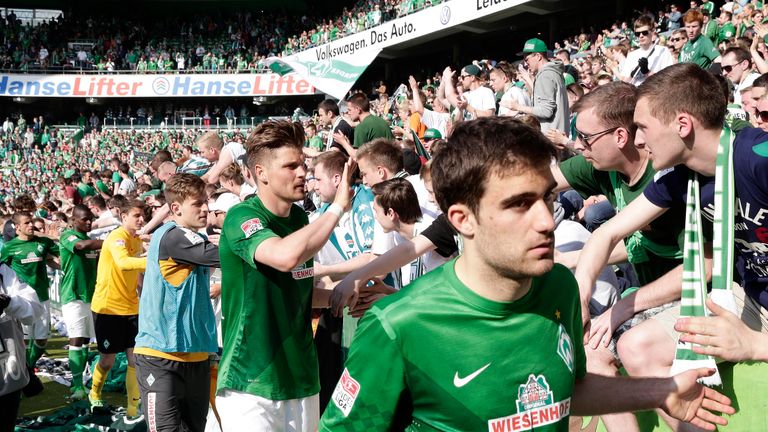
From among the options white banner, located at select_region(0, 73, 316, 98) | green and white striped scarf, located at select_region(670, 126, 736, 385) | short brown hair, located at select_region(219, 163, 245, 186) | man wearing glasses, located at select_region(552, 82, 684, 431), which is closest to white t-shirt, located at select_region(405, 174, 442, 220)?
man wearing glasses, located at select_region(552, 82, 684, 431)

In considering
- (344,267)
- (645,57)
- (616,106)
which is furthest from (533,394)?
(645,57)

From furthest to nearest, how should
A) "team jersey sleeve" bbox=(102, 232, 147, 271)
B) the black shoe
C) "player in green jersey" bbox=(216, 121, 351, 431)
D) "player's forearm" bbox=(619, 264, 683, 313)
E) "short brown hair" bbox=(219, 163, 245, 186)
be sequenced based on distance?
"short brown hair" bbox=(219, 163, 245, 186), the black shoe, "team jersey sleeve" bbox=(102, 232, 147, 271), "player in green jersey" bbox=(216, 121, 351, 431), "player's forearm" bbox=(619, 264, 683, 313)

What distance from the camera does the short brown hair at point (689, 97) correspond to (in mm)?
2650

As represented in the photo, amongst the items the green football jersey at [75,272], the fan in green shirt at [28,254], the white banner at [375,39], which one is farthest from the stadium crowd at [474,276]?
the white banner at [375,39]

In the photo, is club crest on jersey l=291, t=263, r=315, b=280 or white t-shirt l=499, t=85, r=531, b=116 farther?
white t-shirt l=499, t=85, r=531, b=116

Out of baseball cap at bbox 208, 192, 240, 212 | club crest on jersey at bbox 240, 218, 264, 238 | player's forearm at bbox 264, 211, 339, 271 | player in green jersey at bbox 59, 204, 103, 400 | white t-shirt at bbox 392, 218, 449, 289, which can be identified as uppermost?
club crest on jersey at bbox 240, 218, 264, 238

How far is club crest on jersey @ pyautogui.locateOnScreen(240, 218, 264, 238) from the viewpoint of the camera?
11.1 feet

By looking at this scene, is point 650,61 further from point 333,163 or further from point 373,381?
point 373,381

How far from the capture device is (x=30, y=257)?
9.52 meters

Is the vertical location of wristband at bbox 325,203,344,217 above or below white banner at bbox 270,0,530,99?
below

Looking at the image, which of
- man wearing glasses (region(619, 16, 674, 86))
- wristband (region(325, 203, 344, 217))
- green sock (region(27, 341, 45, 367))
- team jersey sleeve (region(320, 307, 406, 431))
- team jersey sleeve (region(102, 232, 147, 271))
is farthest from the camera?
man wearing glasses (region(619, 16, 674, 86))

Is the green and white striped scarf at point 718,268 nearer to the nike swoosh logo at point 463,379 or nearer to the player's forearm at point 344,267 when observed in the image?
the nike swoosh logo at point 463,379

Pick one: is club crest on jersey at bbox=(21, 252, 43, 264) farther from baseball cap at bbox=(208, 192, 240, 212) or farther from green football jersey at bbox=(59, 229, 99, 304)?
baseball cap at bbox=(208, 192, 240, 212)

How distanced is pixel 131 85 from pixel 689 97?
4287 cm
